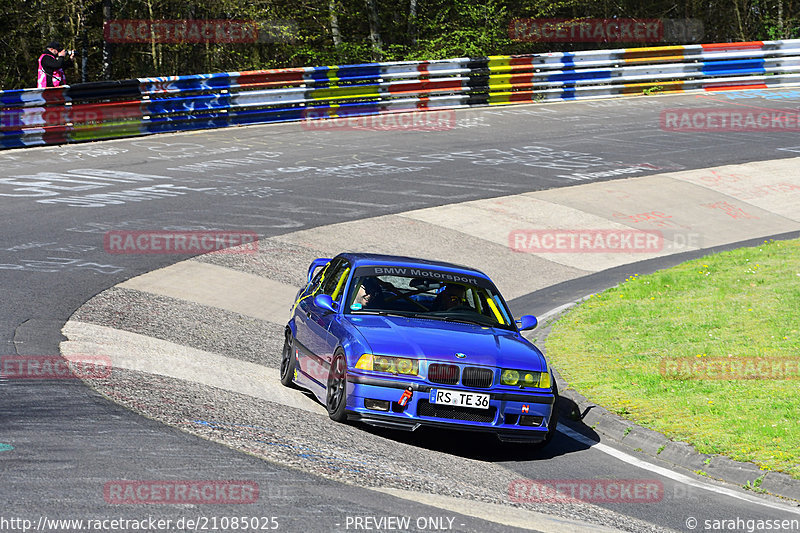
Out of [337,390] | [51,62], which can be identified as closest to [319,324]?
[337,390]

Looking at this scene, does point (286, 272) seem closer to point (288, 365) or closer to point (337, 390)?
point (288, 365)

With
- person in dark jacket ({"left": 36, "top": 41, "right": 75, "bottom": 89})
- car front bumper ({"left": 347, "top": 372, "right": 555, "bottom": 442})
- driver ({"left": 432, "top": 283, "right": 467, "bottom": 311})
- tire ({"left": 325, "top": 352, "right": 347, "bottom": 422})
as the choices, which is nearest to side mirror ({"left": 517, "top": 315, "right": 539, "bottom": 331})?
driver ({"left": 432, "top": 283, "right": 467, "bottom": 311})

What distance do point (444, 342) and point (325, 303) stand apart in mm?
1470

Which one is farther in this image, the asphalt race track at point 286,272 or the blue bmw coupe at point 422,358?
the blue bmw coupe at point 422,358

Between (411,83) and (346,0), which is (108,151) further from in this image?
(346,0)

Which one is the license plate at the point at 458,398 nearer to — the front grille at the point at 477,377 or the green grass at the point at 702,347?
the front grille at the point at 477,377

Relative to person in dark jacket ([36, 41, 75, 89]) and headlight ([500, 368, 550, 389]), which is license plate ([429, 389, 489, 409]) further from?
person in dark jacket ([36, 41, 75, 89])

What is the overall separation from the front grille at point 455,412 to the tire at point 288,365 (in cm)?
225

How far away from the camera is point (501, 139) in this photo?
2503 cm

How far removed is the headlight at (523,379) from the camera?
28.0 feet

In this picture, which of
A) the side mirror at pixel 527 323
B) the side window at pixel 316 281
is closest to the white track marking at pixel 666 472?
the side mirror at pixel 527 323

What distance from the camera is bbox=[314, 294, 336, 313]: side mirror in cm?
966

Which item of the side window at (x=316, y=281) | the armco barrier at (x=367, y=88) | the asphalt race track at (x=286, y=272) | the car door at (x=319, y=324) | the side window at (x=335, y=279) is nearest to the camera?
the asphalt race track at (x=286, y=272)

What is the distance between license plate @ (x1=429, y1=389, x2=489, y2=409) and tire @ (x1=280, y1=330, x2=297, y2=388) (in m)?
2.29
